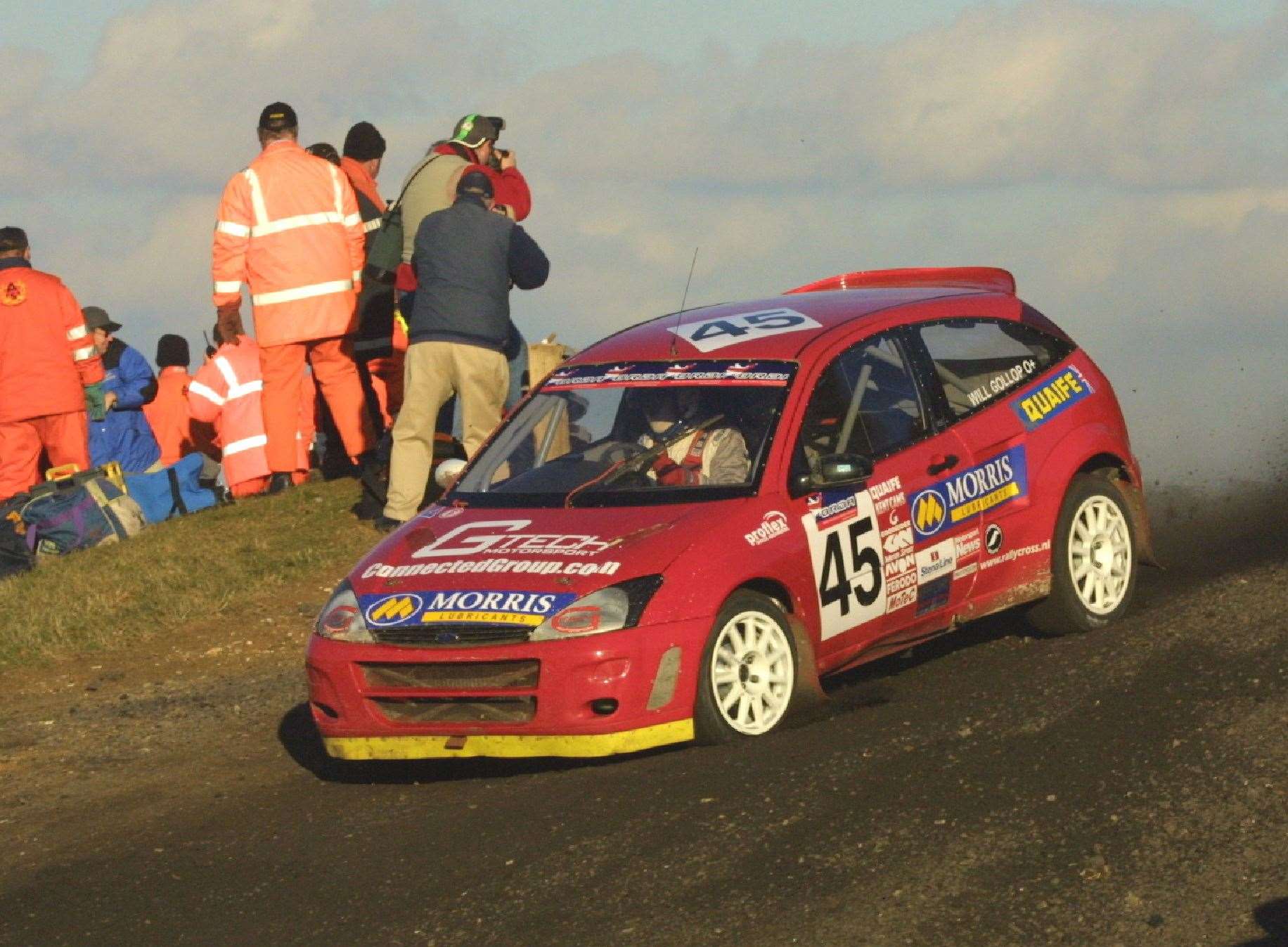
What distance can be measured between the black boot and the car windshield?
616cm

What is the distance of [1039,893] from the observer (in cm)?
617

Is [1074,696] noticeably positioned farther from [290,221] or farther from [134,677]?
[290,221]

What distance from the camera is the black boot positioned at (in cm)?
1596

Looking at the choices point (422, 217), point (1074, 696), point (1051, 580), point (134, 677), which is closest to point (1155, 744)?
point (1074, 696)

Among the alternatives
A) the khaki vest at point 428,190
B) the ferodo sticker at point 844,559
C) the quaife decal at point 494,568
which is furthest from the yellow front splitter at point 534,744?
the khaki vest at point 428,190

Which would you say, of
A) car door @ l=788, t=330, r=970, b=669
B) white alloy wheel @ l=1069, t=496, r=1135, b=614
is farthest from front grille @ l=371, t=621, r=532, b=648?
white alloy wheel @ l=1069, t=496, r=1135, b=614

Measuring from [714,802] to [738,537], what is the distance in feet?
4.88

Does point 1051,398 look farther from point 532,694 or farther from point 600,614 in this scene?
point 532,694

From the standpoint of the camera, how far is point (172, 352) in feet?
64.1

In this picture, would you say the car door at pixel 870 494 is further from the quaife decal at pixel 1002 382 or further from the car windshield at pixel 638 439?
the quaife decal at pixel 1002 382

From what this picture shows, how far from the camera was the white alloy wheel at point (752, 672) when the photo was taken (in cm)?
840

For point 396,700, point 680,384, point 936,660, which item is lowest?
point 936,660

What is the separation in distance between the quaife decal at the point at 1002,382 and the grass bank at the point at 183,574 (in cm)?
491

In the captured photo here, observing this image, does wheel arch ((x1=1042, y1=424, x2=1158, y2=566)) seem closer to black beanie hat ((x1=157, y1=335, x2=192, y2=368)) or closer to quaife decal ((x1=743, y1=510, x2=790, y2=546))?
quaife decal ((x1=743, y1=510, x2=790, y2=546))
